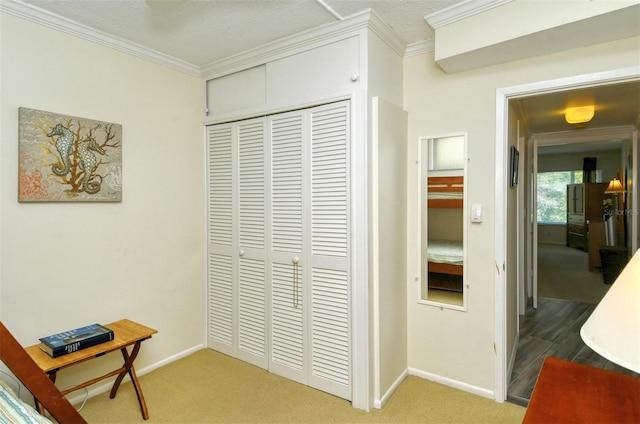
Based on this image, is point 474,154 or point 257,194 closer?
point 474,154

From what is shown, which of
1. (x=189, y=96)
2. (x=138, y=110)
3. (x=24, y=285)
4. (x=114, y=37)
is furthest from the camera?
(x=189, y=96)

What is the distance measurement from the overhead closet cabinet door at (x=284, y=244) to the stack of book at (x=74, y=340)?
3.39 feet

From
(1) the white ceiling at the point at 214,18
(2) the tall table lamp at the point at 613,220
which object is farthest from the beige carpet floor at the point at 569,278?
(1) the white ceiling at the point at 214,18

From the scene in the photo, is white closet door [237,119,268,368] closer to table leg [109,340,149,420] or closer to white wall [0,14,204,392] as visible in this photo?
white wall [0,14,204,392]

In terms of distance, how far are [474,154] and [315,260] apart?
1.31 metres

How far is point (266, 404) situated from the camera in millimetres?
2318

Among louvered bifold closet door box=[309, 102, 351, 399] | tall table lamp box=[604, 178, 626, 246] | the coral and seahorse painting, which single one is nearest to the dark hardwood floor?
louvered bifold closet door box=[309, 102, 351, 399]

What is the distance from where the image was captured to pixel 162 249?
2.84 meters

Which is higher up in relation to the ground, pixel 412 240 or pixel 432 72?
pixel 432 72

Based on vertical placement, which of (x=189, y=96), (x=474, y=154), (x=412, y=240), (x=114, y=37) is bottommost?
(x=412, y=240)

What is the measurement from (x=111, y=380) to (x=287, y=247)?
5.16 ft

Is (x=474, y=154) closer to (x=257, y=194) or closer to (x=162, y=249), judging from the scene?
(x=257, y=194)

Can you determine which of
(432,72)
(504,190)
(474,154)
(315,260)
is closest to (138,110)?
(315,260)

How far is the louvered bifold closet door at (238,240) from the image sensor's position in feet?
9.13
